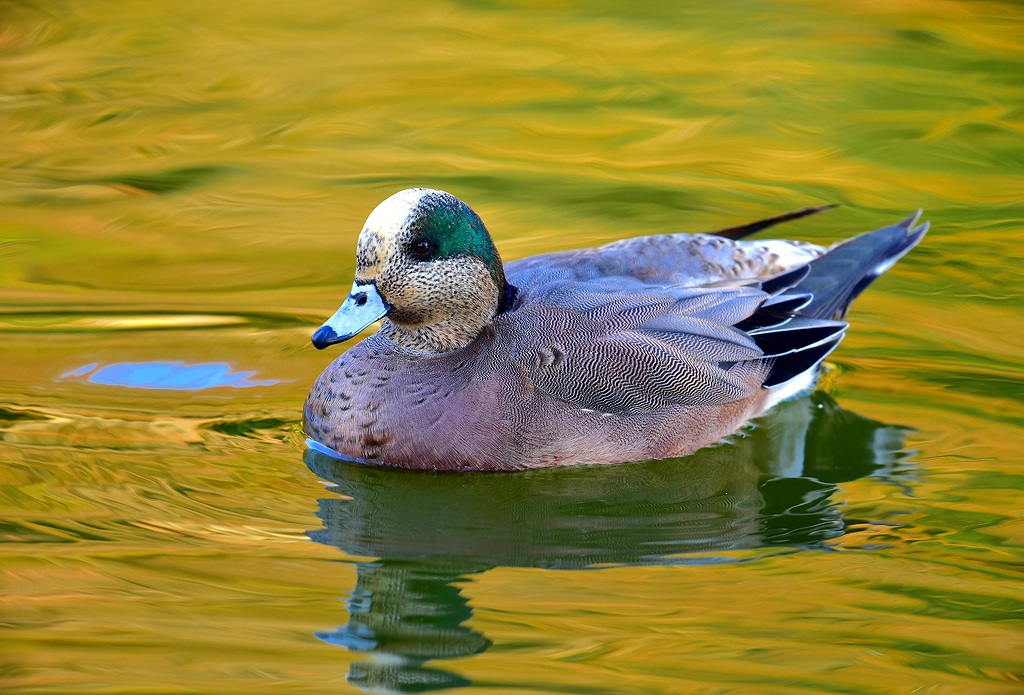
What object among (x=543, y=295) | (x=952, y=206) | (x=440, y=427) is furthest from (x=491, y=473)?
(x=952, y=206)

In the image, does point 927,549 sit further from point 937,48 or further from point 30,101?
point 30,101

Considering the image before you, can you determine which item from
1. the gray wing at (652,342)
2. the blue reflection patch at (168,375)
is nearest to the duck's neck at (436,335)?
the gray wing at (652,342)

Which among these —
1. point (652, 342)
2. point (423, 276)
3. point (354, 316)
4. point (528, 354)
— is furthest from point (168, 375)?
point (652, 342)

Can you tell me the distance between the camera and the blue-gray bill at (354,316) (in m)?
4.98

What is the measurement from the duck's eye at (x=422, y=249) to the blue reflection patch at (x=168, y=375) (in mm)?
1256

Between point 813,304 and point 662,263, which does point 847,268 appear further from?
point 662,263

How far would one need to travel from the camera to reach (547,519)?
5.00 m

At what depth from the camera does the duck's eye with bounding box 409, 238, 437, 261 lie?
5148 mm

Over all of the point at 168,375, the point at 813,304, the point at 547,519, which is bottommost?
the point at 547,519

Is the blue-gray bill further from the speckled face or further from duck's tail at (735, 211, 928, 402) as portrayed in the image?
duck's tail at (735, 211, 928, 402)

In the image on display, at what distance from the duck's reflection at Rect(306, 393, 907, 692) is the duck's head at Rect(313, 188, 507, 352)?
593 millimetres

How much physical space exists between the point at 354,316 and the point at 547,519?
3.37ft

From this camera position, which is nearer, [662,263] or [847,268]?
[662,263]

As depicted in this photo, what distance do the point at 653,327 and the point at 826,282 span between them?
1064 millimetres
